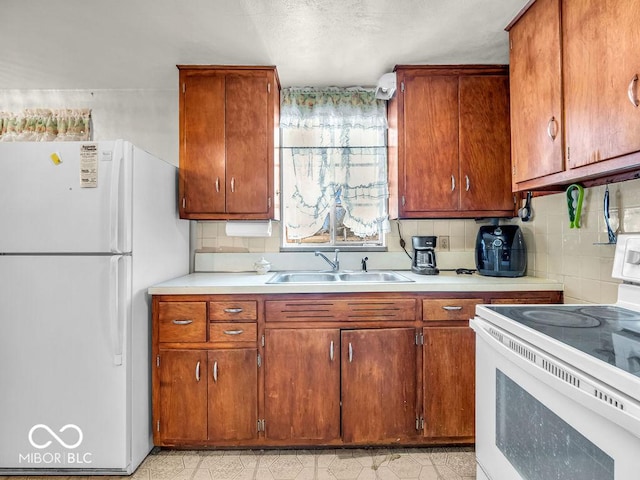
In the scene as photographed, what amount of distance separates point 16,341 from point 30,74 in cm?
183

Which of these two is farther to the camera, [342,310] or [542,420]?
[342,310]

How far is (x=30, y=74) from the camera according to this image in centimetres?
229

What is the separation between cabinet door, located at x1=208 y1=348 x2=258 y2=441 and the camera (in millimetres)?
1820

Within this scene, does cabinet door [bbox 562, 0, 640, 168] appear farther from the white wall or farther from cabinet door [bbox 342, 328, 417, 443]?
the white wall

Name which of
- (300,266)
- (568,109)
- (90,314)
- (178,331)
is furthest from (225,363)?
(568,109)

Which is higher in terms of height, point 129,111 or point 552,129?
point 129,111

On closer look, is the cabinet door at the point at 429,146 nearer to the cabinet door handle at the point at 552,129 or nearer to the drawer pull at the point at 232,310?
the cabinet door handle at the point at 552,129

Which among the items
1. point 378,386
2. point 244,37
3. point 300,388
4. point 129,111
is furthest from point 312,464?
point 129,111

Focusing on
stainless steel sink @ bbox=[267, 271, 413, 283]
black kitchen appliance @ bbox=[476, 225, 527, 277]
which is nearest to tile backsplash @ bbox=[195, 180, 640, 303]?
black kitchen appliance @ bbox=[476, 225, 527, 277]

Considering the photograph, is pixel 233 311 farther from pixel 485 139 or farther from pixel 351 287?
pixel 485 139

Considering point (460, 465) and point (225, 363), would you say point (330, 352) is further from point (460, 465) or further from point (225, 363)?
point (460, 465)

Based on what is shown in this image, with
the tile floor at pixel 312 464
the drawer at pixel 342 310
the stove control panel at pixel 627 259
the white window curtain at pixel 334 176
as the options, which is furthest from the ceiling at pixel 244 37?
the tile floor at pixel 312 464

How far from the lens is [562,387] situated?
2.75 feet

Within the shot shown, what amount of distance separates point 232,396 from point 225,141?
1.56 meters
